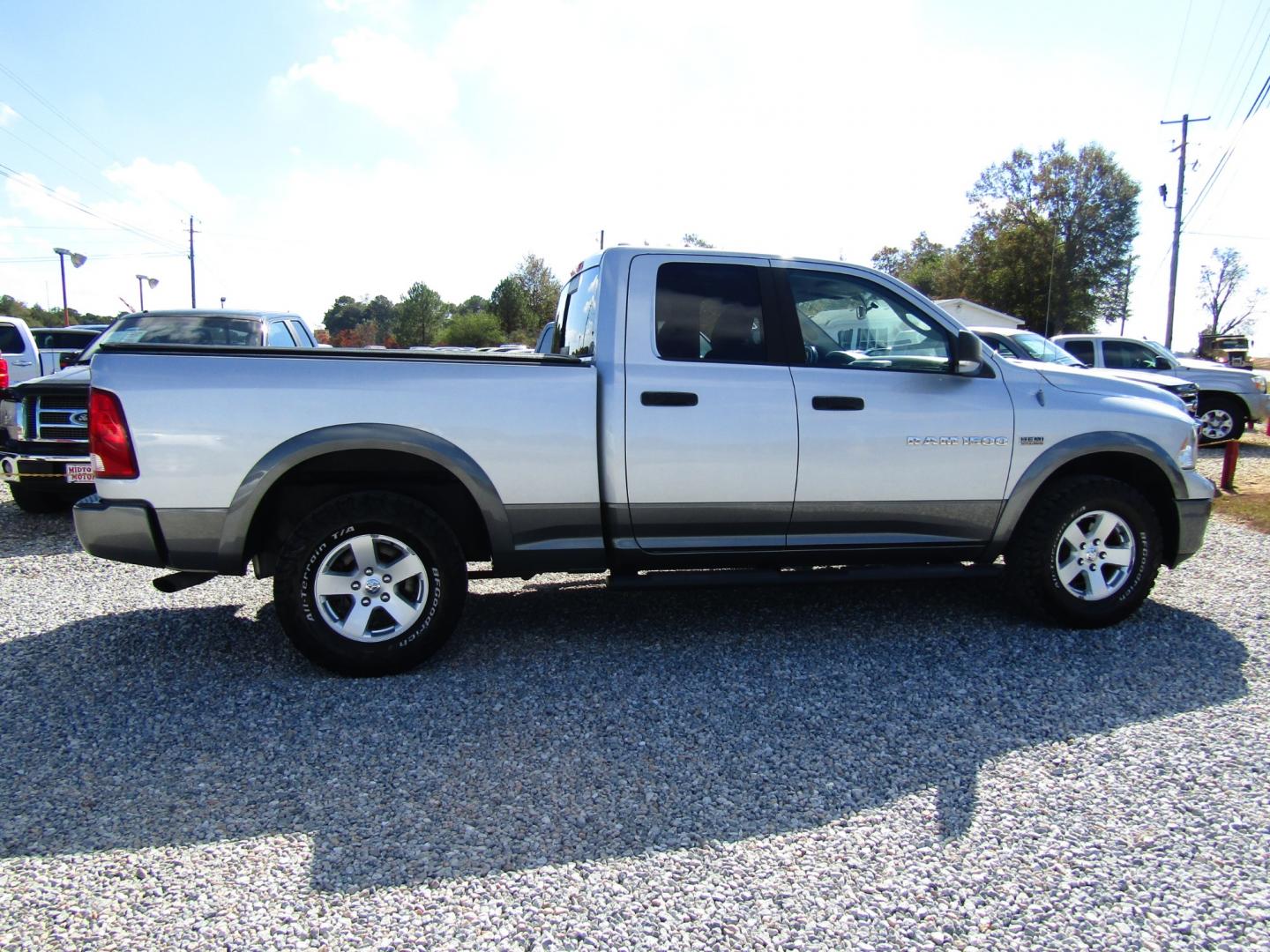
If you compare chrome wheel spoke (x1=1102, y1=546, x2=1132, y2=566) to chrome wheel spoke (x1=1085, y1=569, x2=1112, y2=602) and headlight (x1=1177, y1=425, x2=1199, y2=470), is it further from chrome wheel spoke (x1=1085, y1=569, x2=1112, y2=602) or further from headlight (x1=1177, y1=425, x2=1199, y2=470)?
Result: headlight (x1=1177, y1=425, x2=1199, y2=470)

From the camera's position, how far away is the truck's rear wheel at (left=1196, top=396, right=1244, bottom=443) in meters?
13.7

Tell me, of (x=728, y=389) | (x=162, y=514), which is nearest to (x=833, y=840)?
(x=728, y=389)

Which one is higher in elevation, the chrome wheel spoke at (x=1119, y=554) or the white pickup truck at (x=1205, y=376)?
the white pickup truck at (x=1205, y=376)

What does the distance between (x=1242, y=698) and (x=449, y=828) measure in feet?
11.6

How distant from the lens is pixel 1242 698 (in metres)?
3.76

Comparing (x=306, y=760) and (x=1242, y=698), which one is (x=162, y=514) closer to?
(x=306, y=760)

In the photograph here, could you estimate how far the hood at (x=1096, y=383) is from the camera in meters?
4.54

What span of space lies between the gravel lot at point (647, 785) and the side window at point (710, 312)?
5.10 feet

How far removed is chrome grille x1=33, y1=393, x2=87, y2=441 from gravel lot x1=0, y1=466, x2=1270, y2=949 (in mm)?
2892

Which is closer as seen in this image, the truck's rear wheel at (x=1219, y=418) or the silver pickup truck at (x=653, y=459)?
the silver pickup truck at (x=653, y=459)

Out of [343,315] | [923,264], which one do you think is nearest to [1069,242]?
[923,264]

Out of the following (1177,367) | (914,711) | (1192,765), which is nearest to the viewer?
(1192,765)

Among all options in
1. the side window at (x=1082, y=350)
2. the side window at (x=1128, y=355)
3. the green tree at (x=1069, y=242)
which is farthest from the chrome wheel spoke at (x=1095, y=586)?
the green tree at (x=1069, y=242)

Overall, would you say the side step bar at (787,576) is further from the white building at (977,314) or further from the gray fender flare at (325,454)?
the white building at (977,314)
